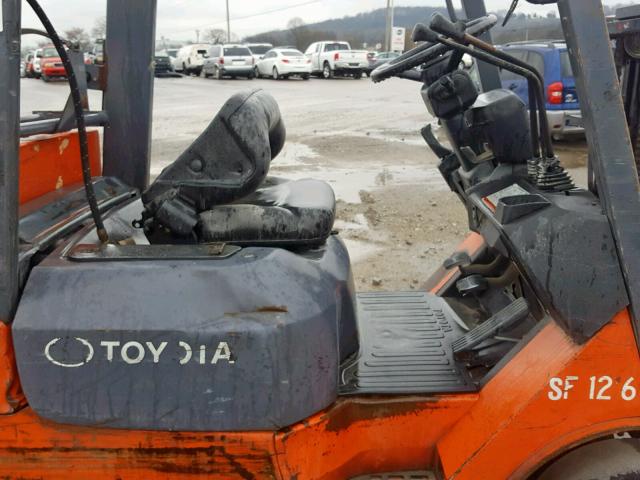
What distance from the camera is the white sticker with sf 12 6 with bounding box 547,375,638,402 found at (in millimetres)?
1957

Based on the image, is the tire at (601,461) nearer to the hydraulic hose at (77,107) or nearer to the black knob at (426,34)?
the black knob at (426,34)

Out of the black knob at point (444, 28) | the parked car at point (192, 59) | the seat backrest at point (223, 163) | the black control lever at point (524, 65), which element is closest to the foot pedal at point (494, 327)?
the black control lever at point (524, 65)

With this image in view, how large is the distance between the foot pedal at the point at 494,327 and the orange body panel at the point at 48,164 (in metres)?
1.75

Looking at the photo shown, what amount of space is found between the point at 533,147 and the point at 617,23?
1.76ft

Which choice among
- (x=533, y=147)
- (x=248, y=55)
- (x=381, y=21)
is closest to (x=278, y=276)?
(x=533, y=147)

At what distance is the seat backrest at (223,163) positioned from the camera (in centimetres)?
221

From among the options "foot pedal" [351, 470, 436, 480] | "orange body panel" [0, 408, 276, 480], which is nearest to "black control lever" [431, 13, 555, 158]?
"foot pedal" [351, 470, 436, 480]

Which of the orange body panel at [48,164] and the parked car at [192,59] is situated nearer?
the orange body panel at [48,164]

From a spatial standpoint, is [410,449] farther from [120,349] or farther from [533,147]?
[533,147]

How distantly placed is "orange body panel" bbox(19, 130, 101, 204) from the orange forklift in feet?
0.13

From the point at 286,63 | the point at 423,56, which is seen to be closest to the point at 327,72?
the point at 286,63

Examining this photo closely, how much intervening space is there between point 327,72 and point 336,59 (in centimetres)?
148

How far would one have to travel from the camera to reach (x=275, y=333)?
6.26 feet

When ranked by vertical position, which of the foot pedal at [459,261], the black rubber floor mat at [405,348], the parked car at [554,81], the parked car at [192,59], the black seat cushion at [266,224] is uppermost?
the parked car at [192,59]
